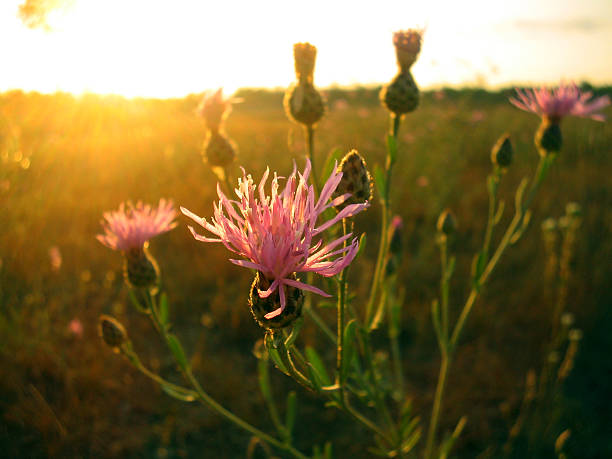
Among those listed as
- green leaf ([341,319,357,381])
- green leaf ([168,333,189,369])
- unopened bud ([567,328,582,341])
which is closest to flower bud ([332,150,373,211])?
green leaf ([341,319,357,381])

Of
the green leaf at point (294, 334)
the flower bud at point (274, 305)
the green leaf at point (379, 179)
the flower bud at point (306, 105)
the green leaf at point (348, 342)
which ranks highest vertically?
the flower bud at point (306, 105)

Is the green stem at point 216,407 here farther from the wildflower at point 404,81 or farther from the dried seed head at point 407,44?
the dried seed head at point 407,44

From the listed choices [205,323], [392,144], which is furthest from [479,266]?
[205,323]

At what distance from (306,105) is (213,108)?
0.58m

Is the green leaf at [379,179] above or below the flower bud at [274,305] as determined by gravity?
above

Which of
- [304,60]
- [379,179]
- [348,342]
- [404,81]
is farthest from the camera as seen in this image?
[404,81]

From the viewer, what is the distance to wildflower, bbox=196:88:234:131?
1935 millimetres

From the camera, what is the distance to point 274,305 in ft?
3.06

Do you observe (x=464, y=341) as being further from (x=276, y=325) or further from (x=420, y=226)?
(x=276, y=325)

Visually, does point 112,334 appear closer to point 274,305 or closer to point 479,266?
point 274,305

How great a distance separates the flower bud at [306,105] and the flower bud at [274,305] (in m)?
0.79

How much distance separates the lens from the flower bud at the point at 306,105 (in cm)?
155

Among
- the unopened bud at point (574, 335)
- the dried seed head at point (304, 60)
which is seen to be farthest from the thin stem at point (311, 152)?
the unopened bud at point (574, 335)

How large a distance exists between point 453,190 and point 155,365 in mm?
4128
